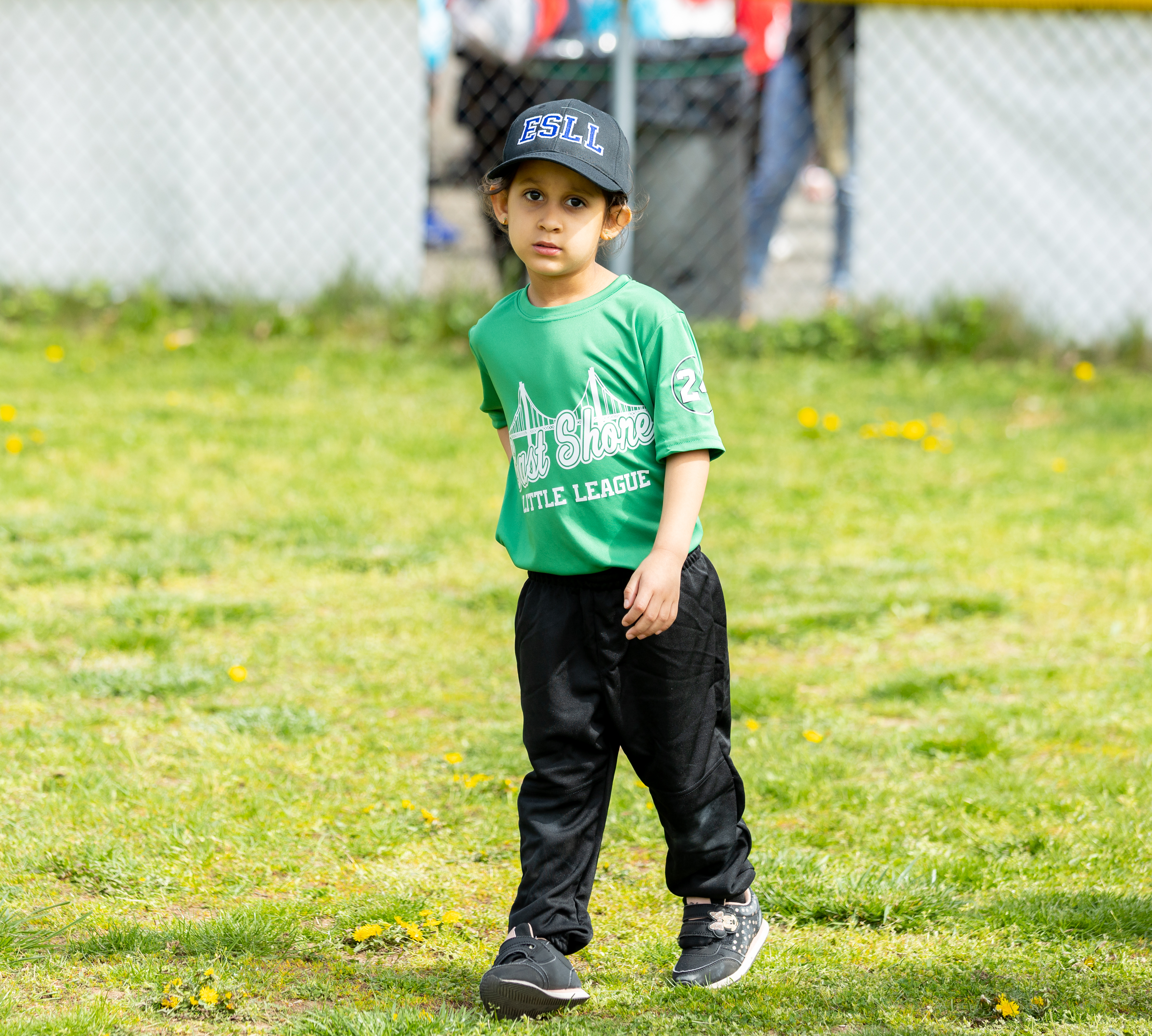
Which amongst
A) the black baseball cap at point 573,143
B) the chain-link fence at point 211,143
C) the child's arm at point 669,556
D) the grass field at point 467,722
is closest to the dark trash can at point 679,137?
the chain-link fence at point 211,143

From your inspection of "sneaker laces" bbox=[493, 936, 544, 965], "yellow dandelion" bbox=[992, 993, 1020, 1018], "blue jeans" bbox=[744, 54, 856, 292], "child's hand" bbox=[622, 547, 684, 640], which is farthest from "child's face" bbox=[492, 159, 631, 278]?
"blue jeans" bbox=[744, 54, 856, 292]

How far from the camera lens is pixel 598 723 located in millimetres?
2498

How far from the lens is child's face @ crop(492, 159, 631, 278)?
7.86 feet

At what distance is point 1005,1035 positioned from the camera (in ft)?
7.78

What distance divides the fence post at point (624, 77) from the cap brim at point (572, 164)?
16.3ft

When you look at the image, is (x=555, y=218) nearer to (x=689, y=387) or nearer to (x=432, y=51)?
(x=689, y=387)

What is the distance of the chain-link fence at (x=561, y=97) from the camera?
7.71 m

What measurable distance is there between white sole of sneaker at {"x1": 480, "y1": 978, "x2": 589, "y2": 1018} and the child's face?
118cm

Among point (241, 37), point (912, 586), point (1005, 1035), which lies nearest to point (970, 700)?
point (912, 586)

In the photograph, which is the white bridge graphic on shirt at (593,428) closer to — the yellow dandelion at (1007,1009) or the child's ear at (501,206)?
the child's ear at (501,206)

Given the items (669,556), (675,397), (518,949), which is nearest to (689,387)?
(675,397)

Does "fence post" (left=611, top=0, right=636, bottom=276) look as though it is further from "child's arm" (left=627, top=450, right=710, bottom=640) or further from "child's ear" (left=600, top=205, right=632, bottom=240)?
"child's arm" (left=627, top=450, right=710, bottom=640)

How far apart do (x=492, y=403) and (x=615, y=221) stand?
0.42 meters

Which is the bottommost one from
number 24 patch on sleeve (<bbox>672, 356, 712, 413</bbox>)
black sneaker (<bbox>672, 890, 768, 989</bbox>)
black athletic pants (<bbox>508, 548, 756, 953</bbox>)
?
black sneaker (<bbox>672, 890, 768, 989</bbox>)
